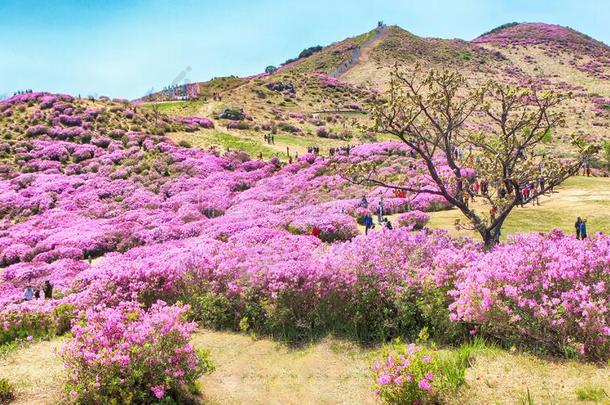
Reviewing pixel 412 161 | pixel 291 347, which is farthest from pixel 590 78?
pixel 291 347

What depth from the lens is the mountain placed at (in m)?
71.5

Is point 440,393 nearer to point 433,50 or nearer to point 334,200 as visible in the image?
point 334,200

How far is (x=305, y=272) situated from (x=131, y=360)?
514 centimetres

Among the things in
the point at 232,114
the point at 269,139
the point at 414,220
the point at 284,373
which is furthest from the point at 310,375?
the point at 232,114

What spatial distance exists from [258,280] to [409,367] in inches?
227

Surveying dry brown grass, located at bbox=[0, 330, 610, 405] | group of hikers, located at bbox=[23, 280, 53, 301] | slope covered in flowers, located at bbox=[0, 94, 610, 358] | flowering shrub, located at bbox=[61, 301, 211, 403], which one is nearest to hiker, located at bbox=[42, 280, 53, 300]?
group of hikers, located at bbox=[23, 280, 53, 301]

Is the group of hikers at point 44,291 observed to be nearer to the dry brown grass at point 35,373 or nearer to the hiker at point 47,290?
the hiker at point 47,290

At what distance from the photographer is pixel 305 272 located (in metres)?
11.9

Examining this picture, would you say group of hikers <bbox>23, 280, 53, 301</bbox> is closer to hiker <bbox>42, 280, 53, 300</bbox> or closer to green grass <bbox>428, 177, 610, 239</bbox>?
hiker <bbox>42, 280, 53, 300</bbox>

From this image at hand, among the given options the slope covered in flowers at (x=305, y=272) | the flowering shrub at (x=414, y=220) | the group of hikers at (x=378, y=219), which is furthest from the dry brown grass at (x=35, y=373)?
the flowering shrub at (x=414, y=220)

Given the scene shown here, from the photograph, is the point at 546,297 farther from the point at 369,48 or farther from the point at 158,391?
the point at 369,48

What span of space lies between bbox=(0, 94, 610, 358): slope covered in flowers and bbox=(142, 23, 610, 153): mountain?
Answer: 26914 millimetres

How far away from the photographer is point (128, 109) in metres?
59.2

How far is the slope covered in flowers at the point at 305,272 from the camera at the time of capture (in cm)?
892
